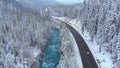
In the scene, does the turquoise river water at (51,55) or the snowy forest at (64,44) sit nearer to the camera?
the snowy forest at (64,44)

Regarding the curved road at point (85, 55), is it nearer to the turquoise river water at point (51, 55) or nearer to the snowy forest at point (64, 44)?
the snowy forest at point (64, 44)

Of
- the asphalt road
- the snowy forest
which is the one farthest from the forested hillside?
the asphalt road

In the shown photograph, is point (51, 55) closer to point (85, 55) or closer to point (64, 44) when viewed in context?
point (64, 44)

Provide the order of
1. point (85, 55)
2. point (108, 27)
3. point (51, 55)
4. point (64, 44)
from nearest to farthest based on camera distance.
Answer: point (85, 55)
point (108, 27)
point (51, 55)
point (64, 44)

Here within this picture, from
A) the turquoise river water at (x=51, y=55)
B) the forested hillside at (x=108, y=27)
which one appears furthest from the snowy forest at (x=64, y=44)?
the turquoise river water at (x=51, y=55)

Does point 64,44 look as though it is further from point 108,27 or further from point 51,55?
point 108,27

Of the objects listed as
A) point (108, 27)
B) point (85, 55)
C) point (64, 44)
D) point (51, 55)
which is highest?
point (108, 27)

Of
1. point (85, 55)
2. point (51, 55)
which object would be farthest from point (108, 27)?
point (51, 55)

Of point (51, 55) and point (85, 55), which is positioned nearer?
point (85, 55)

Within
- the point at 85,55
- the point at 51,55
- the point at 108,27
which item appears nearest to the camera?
the point at 85,55

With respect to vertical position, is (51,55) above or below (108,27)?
below

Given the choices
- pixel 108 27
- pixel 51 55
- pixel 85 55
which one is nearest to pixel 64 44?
pixel 51 55
